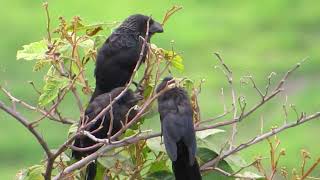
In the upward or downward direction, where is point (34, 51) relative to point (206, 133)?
upward

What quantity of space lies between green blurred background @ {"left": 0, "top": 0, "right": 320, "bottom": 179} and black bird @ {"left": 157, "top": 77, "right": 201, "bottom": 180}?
659cm

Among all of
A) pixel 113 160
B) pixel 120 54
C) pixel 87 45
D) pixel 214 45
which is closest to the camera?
pixel 113 160

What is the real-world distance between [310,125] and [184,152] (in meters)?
8.24

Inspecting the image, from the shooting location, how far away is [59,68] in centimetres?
310

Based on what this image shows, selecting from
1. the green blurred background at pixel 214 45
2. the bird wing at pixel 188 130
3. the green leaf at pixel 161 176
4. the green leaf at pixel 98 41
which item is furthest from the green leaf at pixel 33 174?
the green blurred background at pixel 214 45

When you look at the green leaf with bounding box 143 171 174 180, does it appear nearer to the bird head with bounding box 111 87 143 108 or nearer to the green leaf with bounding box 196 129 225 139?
the green leaf with bounding box 196 129 225 139

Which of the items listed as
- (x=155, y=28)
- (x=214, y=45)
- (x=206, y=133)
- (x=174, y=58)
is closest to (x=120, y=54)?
(x=155, y=28)

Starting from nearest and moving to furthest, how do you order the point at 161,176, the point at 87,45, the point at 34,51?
the point at 161,176 < the point at 34,51 < the point at 87,45

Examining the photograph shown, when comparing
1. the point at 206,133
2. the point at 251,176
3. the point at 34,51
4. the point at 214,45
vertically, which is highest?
the point at 34,51

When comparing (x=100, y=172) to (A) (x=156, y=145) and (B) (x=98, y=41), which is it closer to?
(A) (x=156, y=145)

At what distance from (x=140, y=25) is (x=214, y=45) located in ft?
31.8

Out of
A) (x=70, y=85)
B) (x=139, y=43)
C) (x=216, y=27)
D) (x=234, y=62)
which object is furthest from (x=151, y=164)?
(x=216, y=27)

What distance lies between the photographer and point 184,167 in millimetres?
2918

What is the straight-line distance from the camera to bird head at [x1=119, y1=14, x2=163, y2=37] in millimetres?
3539
